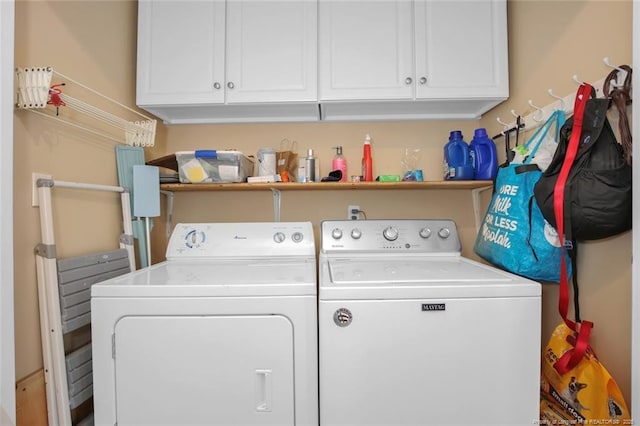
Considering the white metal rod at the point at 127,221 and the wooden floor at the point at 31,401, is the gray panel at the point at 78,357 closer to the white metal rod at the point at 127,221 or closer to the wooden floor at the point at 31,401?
the wooden floor at the point at 31,401

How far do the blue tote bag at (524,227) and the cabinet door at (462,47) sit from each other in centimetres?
48

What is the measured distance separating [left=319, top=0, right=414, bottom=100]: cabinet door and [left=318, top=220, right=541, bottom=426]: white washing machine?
1.18 m

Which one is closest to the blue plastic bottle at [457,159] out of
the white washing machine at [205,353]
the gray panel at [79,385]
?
the white washing machine at [205,353]

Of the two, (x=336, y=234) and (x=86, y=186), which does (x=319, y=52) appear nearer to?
(x=336, y=234)

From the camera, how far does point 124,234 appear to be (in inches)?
64.9

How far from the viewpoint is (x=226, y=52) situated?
5.82ft

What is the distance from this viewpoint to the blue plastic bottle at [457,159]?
6.05ft

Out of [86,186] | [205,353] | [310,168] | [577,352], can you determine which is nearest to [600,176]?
[577,352]

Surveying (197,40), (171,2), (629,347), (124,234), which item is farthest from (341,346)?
(171,2)

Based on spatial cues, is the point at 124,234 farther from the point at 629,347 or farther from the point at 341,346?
the point at 629,347

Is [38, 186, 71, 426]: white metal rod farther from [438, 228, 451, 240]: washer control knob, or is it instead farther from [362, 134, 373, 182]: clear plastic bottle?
[438, 228, 451, 240]: washer control knob

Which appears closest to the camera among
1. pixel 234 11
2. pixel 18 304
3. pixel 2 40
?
pixel 2 40

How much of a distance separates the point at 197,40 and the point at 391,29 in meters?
1.12

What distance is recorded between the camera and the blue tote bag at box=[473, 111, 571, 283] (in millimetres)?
1230
